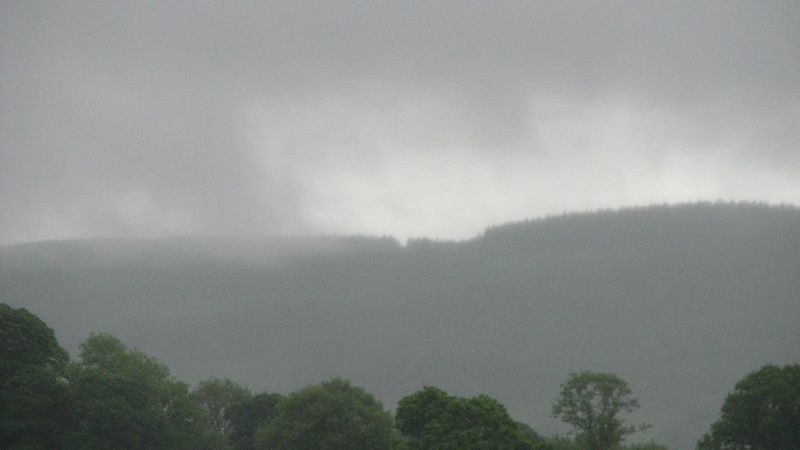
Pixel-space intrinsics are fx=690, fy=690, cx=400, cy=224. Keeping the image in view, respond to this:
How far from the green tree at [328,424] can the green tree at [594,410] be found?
771 inches

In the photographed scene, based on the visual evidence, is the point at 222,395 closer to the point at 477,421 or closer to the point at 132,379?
the point at 132,379

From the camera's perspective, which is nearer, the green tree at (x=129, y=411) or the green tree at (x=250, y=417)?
the green tree at (x=129, y=411)

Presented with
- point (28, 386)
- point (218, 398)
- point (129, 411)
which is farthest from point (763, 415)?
point (218, 398)

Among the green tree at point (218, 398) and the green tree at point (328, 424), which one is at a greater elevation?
the green tree at point (218, 398)

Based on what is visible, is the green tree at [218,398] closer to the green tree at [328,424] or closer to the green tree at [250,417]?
the green tree at [250,417]

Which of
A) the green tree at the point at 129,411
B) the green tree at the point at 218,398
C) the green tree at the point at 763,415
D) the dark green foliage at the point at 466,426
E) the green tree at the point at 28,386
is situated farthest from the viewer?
the green tree at the point at 218,398

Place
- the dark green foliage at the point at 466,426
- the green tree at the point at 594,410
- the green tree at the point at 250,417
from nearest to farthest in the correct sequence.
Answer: the dark green foliage at the point at 466,426 < the green tree at the point at 594,410 < the green tree at the point at 250,417

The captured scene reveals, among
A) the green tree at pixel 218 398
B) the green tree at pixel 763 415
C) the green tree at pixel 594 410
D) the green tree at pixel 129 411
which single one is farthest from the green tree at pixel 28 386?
the green tree at pixel 763 415

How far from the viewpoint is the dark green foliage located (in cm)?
5425

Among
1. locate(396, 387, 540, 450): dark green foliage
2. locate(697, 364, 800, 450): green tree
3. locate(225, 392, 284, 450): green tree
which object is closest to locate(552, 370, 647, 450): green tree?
locate(697, 364, 800, 450): green tree

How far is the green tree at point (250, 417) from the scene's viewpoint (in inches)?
3684

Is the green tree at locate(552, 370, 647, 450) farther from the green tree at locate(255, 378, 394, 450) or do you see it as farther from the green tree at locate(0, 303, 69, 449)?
the green tree at locate(0, 303, 69, 449)

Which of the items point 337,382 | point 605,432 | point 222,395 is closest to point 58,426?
point 337,382

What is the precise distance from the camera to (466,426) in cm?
5741
